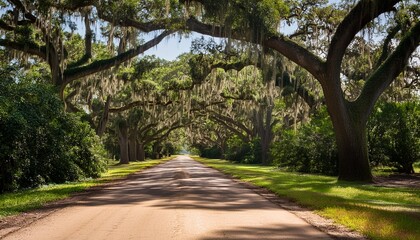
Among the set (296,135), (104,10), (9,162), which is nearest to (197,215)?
(9,162)

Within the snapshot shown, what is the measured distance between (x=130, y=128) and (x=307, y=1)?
31663 millimetres

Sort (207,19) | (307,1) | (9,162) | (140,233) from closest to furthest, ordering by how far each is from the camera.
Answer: (140,233), (9,162), (207,19), (307,1)

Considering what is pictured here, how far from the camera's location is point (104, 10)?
772 inches

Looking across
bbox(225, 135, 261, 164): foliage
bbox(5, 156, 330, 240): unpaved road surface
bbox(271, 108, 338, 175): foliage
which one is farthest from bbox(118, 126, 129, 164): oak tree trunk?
bbox(5, 156, 330, 240): unpaved road surface

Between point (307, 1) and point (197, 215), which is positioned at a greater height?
point (307, 1)

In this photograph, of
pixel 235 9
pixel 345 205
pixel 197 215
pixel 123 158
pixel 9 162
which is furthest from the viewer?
→ pixel 123 158

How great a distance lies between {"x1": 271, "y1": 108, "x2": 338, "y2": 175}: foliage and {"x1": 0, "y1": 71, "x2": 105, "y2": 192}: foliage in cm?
1288

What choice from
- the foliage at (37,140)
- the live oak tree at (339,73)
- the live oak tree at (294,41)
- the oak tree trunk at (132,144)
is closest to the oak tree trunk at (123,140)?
the oak tree trunk at (132,144)

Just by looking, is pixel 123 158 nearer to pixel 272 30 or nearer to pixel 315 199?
pixel 272 30

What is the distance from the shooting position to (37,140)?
1631 cm

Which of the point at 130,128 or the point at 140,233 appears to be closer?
the point at 140,233

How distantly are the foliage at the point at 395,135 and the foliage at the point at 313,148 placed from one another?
2.24m

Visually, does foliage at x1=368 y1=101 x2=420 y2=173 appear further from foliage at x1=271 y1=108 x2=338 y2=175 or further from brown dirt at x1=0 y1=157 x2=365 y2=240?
brown dirt at x1=0 y1=157 x2=365 y2=240

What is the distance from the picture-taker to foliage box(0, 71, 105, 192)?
14203 millimetres
